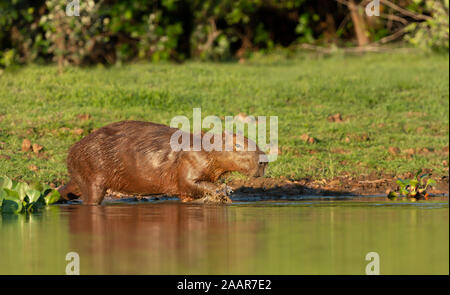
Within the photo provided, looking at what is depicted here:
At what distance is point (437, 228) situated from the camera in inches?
266

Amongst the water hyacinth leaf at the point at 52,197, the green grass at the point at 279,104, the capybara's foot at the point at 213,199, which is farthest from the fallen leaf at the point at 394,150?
the water hyacinth leaf at the point at 52,197

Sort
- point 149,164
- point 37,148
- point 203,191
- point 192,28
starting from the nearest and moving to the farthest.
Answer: point 203,191
point 149,164
point 37,148
point 192,28

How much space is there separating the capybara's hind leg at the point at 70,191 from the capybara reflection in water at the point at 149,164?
41mm

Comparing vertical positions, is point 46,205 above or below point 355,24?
below

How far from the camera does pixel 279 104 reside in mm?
14188

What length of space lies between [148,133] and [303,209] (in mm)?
1664

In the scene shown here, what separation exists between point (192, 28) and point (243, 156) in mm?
11607

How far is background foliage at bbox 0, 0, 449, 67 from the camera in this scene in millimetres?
16734

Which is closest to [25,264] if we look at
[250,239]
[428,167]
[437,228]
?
[250,239]

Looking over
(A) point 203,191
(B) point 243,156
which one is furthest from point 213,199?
(B) point 243,156

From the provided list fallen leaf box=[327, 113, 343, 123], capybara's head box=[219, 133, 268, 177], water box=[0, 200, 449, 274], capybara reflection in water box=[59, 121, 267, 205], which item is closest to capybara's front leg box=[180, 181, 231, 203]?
capybara reflection in water box=[59, 121, 267, 205]

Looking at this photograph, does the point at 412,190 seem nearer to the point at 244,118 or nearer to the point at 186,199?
the point at 186,199

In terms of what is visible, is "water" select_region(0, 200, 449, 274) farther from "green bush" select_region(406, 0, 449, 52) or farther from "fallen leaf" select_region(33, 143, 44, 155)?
"green bush" select_region(406, 0, 449, 52)

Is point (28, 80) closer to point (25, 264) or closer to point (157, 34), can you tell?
point (157, 34)
